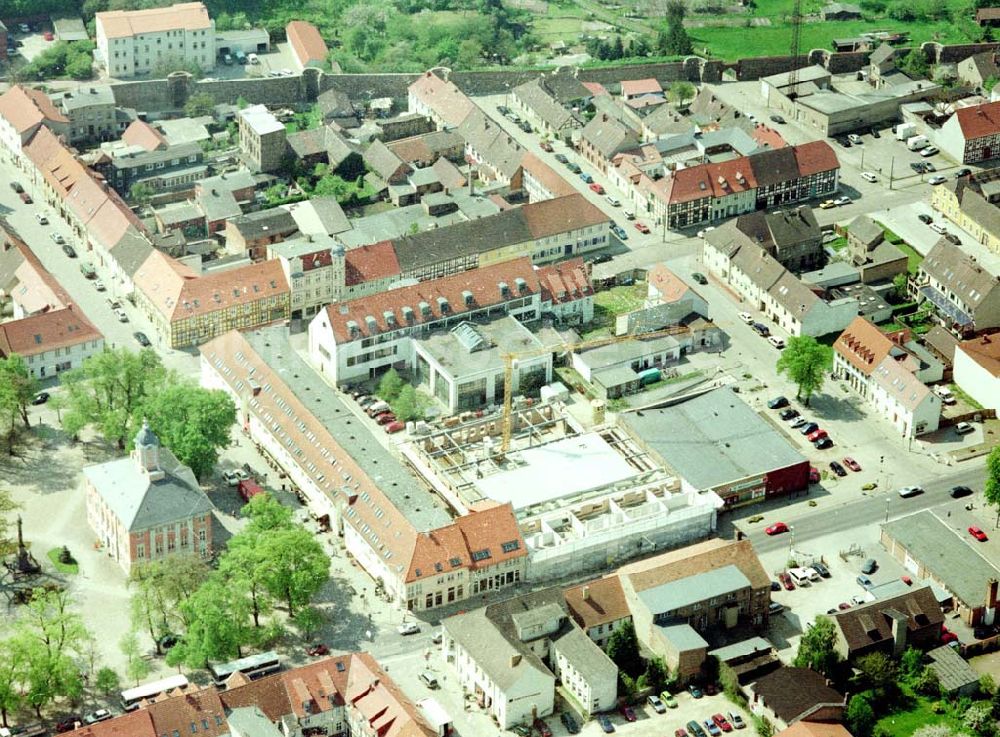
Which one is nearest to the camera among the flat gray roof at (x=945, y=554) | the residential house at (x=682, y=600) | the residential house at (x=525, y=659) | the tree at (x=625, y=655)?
the residential house at (x=525, y=659)

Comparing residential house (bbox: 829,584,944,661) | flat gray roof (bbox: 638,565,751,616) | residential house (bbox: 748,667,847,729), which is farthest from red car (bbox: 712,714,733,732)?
residential house (bbox: 829,584,944,661)

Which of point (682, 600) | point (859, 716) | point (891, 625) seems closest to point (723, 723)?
point (859, 716)

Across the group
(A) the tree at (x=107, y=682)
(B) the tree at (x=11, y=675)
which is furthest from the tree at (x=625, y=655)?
(B) the tree at (x=11, y=675)

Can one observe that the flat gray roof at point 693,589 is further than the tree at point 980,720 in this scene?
Yes

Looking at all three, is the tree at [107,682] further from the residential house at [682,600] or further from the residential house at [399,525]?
the residential house at [682,600]

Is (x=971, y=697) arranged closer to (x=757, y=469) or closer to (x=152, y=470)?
(x=757, y=469)

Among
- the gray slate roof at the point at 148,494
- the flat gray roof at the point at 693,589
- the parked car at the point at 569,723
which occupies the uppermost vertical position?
the gray slate roof at the point at 148,494

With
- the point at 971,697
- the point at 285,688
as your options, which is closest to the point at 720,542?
the point at 971,697

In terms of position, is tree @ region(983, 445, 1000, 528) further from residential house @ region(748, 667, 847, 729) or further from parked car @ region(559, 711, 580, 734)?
parked car @ region(559, 711, 580, 734)
